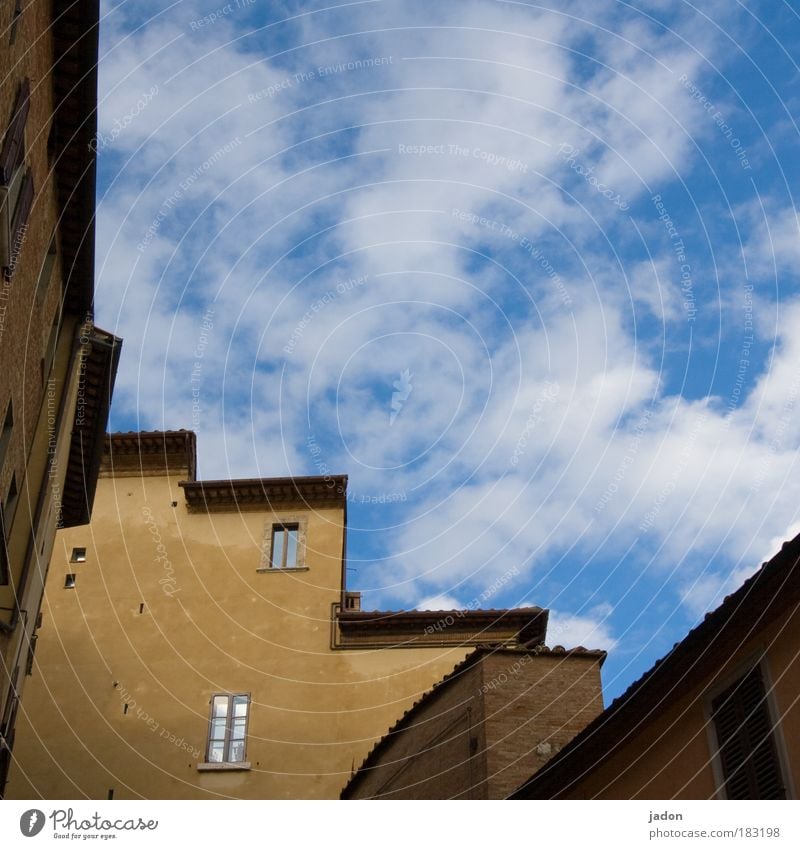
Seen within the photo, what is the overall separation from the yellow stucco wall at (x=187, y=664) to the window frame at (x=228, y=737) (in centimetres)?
16

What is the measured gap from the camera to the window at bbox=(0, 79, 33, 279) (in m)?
12.0

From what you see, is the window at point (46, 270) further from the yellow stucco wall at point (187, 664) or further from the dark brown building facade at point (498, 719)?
the yellow stucco wall at point (187, 664)

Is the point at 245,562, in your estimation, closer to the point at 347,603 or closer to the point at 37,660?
the point at 347,603

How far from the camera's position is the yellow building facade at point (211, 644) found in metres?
25.8

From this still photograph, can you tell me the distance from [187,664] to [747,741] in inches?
730

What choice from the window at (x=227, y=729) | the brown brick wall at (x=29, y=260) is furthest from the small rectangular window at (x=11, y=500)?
the window at (x=227, y=729)

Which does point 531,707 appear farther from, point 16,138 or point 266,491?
point 266,491

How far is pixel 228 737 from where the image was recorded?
2628 centimetres

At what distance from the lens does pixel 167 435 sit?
30.8 metres

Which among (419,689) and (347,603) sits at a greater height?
(347,603)

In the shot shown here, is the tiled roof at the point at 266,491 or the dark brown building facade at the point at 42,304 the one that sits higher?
the tiled roof at the point at 266,491

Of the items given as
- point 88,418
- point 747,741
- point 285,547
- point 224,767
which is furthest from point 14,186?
point 285,547
